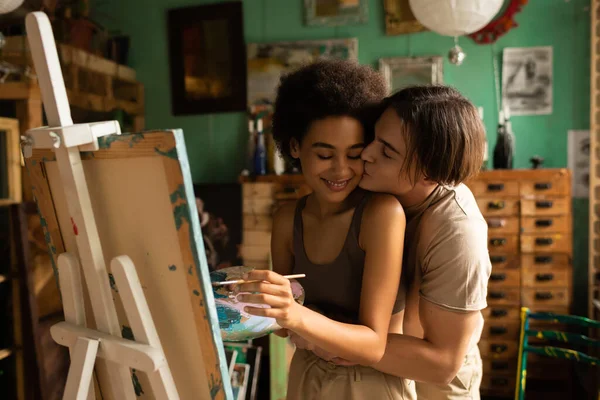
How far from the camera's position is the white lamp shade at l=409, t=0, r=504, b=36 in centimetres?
247

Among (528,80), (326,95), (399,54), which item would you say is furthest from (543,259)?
(326,95)

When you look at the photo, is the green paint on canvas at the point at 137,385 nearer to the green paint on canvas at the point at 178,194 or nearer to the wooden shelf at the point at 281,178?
the green paint on canvas at the point at 178,194

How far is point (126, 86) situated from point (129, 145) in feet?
11.4

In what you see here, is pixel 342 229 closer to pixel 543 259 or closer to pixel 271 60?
pixel 543 259

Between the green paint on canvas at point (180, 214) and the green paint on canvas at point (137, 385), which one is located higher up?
the green paint on canvas at point (180, 214)

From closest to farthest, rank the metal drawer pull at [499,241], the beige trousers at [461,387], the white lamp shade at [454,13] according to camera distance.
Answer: the beige trousers at [461,387], the white lamp shade at [454,13], the metal drawer pull at [499,241]

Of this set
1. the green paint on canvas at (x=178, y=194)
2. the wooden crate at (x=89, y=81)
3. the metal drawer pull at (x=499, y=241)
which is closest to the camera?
the green paint on canvas at (x=178, y=194)

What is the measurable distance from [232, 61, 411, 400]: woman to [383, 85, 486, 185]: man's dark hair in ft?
0.30

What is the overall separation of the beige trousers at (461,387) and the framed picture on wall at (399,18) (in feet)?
8.46

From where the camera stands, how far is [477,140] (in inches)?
42.7

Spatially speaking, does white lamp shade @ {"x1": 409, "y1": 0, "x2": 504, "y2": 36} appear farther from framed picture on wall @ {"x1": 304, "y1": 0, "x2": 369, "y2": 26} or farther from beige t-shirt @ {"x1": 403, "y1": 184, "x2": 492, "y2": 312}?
beige t-shirt @ {"x1": 403, "y1": 184, "x2": 492, "y2": 312}

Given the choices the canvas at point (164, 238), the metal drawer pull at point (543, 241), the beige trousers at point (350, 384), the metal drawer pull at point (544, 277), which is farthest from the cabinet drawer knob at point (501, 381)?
the canvas at point (164, 238)

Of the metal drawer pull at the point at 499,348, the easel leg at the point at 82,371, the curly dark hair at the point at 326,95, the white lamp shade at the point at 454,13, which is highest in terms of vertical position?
the white lamp shade at the point at 454,13

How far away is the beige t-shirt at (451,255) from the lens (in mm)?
1033
